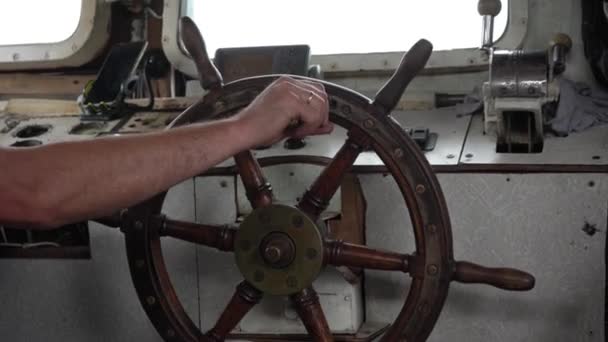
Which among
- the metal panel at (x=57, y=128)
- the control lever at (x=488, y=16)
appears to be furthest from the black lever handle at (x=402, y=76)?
the metal panel at (x=57, y=128)

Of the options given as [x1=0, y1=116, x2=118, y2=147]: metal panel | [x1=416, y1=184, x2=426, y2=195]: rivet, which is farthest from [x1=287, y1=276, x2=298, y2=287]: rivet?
[x1=0, y1=116, x2=118, y2=147]: metal panel

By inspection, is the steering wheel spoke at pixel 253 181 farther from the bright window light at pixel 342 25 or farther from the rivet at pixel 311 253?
the bright window light at pixel 342 25

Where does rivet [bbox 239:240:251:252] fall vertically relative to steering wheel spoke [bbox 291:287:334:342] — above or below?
above

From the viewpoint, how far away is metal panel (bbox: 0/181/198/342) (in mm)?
2287

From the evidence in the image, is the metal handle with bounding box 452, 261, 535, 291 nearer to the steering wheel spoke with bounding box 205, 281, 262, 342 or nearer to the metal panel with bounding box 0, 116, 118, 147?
the steering wheel spoke with bounding box 205, 281, 262, 342

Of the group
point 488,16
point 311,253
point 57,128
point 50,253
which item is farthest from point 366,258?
point 57,128

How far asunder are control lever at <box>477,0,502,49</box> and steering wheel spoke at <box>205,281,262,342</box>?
0.92m

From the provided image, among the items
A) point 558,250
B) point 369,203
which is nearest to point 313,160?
point 369,203

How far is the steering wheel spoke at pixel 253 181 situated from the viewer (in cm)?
184

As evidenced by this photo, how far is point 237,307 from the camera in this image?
1869 mm

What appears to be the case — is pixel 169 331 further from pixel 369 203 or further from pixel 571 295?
pixel 571 295

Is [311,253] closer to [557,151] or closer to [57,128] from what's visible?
[557,151]

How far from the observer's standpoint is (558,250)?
6.62 ft

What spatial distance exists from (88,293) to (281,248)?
786 mm
